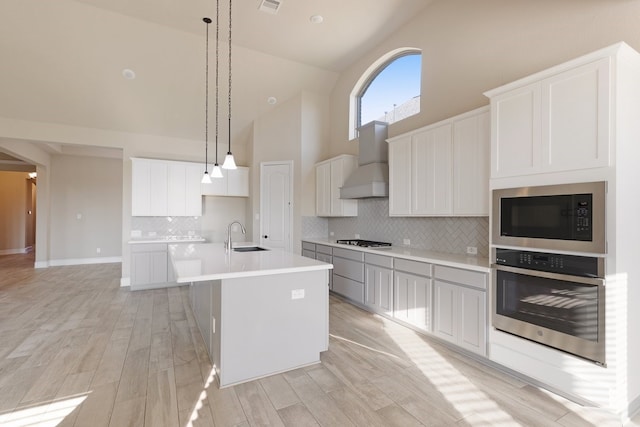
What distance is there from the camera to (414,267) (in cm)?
328

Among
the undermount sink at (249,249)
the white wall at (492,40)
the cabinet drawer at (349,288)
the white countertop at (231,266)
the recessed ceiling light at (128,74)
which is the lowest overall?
the cabinet drawer at (349,288)

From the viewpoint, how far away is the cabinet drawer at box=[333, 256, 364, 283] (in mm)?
4164

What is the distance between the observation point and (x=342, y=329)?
Answer: 3482mm

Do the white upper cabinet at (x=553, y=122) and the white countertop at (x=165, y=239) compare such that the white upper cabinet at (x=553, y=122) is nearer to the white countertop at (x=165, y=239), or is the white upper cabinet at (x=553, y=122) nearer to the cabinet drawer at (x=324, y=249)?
the cabinet drawer at (x=324, y=249)

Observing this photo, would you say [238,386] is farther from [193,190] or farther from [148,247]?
[193,190]

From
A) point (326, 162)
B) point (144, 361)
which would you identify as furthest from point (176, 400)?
point (326, 162)

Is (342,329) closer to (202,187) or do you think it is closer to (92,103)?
(202,187)

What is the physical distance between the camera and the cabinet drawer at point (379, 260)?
3.64 metres

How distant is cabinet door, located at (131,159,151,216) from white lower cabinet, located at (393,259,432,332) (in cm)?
463

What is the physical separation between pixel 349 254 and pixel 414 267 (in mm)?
1263

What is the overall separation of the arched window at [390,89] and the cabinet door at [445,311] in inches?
96.3

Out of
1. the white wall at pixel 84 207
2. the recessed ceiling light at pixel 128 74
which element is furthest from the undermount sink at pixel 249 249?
the white wall at pixel 84 207

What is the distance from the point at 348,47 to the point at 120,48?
338 cm

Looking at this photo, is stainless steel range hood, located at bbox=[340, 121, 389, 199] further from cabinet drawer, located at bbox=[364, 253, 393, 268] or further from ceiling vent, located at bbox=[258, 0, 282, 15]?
ceiling vent, located at bbox=[258, 0, 282, 15]
